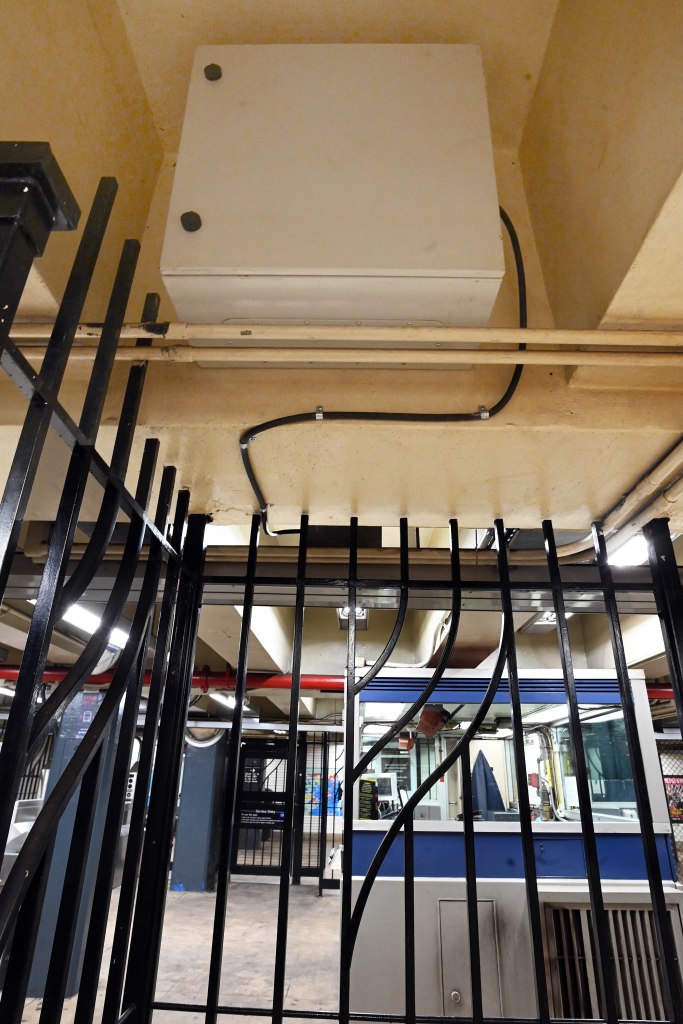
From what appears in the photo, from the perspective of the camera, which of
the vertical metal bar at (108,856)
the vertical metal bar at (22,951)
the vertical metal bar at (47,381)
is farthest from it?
the vertical metal bar at (108,856)

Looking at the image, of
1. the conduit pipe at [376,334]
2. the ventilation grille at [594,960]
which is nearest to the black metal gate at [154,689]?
the conduit pipe at [376,334]

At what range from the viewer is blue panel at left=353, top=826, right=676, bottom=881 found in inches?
150

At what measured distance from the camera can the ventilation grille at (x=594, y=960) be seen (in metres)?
3.42

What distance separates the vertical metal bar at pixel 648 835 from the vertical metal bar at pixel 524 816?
30 centimetres

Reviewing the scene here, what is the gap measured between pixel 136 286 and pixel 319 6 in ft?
3.13

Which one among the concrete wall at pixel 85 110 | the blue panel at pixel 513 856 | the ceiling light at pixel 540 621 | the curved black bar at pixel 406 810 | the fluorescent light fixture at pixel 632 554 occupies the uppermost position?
the concrete wall at pixel 85 110

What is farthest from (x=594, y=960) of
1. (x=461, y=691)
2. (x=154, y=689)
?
(x=154, y=689)

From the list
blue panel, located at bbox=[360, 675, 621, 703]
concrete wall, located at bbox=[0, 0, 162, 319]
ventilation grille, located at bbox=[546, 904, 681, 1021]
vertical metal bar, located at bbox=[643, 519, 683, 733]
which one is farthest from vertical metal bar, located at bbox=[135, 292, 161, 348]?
ventilation grille, located at bbox=[546, 904, 681, 1021]

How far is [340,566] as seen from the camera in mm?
2418

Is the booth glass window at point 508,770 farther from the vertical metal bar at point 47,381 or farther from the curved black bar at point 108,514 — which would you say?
the vertical metal bar at point 47,381

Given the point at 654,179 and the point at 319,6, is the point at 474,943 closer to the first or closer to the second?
the point at 654,179

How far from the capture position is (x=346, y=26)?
1.75 meters

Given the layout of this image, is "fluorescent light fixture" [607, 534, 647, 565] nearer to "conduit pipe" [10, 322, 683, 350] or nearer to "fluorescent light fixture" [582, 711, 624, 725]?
"conduit pipe" [10, 322, 683, 350]

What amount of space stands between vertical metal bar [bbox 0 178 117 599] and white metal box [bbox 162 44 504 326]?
180mm
